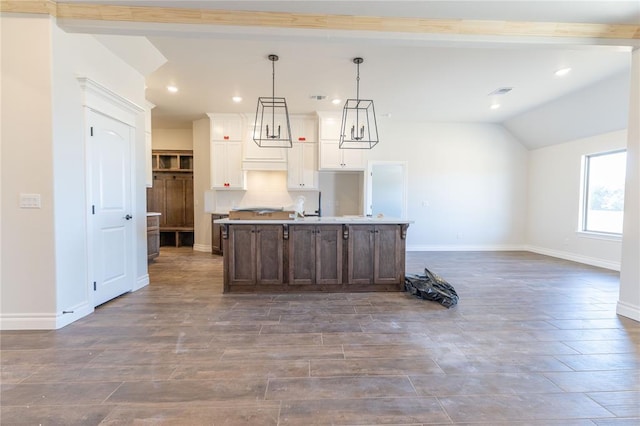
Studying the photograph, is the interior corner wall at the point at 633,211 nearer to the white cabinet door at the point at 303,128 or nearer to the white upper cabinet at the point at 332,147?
the white upper cabinet at the point at 332,147

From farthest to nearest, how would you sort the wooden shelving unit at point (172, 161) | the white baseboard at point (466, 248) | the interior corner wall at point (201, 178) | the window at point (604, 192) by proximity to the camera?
the wooden shelving unit at point (172, 161) < the white baseboard at point (466, 248) < the interior corner wall at point (201, 178) < the window at point (604, 192)

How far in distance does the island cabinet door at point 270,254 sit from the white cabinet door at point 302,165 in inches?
111

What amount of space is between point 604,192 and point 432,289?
15.1ft

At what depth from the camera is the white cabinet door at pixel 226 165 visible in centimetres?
629

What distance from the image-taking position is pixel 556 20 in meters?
2.72

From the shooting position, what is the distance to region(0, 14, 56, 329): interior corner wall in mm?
2533

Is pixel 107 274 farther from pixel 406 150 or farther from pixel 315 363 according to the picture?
pixel 406 150

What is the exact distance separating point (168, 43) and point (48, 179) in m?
1.95

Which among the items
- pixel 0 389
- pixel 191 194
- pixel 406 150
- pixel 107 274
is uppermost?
pixel 406 150

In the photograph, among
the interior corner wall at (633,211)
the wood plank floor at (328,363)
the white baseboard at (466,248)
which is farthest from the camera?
Answer: the white baseboard at (466,248)

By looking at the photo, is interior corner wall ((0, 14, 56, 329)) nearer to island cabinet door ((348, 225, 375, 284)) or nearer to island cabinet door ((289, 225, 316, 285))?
island cabinet door ((289, 225, 316, 285))

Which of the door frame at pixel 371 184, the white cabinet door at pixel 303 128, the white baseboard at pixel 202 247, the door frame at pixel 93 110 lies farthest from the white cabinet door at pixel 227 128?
the door frame at pixel 371 184

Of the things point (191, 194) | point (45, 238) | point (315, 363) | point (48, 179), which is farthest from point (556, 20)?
point (191, 194)

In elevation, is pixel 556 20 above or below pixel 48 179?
above
